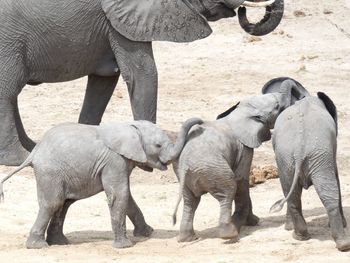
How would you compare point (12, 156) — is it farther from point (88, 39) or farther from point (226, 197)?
point (226, 197)

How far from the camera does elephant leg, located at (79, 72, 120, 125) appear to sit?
42.0 feet

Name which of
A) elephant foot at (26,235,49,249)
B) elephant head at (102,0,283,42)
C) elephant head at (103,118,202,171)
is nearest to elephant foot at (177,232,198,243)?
elephant head at (103,118,202,171)

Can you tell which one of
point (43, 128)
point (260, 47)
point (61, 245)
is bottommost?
point (260, 47)

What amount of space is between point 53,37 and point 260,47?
25.3ft

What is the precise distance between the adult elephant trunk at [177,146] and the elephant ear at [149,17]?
2.45m

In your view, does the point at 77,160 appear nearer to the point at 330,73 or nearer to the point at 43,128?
the point at 43,128

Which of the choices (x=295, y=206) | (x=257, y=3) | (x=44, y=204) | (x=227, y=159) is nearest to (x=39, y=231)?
(x=44, y=204)

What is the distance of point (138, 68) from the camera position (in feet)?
39.5

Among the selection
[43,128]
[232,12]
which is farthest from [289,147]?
[43,128]

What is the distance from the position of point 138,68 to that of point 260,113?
7.31 feet

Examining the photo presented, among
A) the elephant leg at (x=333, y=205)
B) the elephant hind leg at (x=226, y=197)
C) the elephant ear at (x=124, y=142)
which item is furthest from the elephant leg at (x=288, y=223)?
the elephant ear at (x=124, y=142)

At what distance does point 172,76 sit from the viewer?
17.9 m

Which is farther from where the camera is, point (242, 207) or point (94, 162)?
point (242, 207)

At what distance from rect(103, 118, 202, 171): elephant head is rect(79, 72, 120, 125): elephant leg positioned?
3057mm
